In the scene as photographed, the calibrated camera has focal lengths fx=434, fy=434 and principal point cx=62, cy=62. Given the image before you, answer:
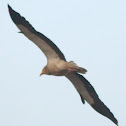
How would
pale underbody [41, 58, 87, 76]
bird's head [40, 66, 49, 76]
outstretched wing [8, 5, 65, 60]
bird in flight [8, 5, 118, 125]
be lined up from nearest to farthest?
outstretched wing [8, 5, 65, 60] → bird in flight [8, 5, 118, 125] → pale underbody [41, 58, 87, 76] → bird's head [40, 66, 49, 76]

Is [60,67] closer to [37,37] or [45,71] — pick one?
[45,71]

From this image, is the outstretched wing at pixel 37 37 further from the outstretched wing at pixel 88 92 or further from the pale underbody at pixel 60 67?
the outstretched wing at pixel 88 92

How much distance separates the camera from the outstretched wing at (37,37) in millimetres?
14648

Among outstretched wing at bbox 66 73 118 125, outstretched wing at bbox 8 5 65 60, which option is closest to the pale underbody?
outstretched wing at bbox 8 5 65 60

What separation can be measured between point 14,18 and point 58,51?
1961 millimetres

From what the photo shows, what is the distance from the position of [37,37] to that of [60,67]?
1429mm

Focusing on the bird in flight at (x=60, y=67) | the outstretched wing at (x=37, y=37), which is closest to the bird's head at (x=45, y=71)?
the bird in flight at (x=60, y=67)

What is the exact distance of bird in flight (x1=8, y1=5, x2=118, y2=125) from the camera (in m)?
14.8

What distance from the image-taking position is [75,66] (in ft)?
50.5

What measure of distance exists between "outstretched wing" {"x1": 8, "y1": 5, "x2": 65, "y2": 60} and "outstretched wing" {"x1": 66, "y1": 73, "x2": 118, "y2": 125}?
1.59 m

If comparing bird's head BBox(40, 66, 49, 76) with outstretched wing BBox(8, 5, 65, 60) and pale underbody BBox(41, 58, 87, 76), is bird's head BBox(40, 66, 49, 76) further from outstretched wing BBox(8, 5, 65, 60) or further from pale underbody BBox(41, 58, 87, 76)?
outstretched wing BBox(8, 5, 65, 60)

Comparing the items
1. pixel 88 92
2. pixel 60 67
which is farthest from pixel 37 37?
pixel 88 92

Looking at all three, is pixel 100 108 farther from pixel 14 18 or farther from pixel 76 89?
pixel 14 18

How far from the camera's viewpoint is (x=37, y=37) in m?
15.0
